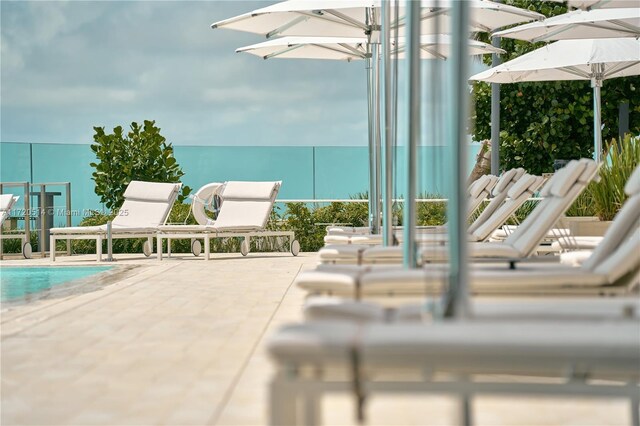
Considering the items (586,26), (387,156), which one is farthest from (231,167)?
(387,156)

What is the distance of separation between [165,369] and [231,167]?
13.6 m

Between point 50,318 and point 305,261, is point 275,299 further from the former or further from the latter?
point 305,261

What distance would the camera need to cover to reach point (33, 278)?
371 inches

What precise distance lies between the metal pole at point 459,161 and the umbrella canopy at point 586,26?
6767mm

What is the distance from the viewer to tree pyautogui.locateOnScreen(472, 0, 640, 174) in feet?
56.9

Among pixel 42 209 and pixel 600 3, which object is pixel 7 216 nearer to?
pixel 42 209

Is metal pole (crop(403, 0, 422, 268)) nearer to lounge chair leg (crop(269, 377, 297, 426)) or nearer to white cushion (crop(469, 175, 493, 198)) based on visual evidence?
lounge chair leg (crop(269, 377, 297, 426))

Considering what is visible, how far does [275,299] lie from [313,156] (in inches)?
382

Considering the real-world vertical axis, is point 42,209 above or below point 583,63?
below

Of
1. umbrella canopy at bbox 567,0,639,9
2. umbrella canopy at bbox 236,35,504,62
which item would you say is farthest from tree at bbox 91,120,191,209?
umbrella canopy at bbox 567,0,639,9

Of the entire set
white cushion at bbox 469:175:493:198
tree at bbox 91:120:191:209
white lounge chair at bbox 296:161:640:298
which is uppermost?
tree at bbox 91:120:191:209

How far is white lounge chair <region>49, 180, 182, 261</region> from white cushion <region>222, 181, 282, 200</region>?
69 cm

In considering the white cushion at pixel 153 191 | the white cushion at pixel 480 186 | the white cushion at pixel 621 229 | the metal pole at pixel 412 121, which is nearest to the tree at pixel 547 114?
the white cushion at pixel 153 191

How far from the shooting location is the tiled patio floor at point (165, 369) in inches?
123
